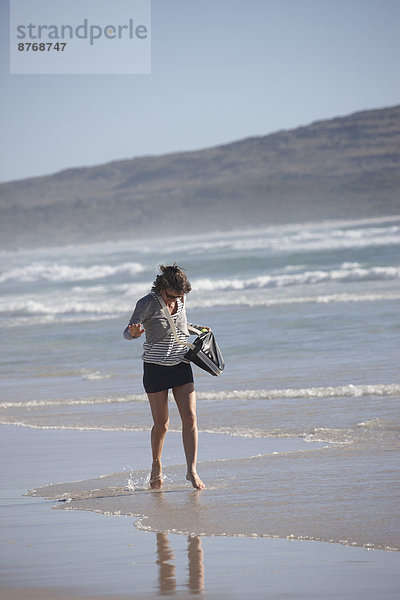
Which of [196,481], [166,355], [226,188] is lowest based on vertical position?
[196,481]

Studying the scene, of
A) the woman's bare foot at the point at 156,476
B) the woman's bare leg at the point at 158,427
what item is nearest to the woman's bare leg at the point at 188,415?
the woman's bare leg at the point at 158,427

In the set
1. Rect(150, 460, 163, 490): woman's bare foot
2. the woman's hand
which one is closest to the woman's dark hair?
the woman's hand

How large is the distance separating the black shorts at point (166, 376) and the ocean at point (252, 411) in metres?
0.67

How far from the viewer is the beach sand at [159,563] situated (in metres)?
4.24

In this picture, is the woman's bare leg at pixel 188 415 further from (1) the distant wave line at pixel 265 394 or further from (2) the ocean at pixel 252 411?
(1) the distant wave line at pixel 265 394

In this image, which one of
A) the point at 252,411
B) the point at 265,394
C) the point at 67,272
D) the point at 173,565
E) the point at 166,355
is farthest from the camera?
the point at 67,272

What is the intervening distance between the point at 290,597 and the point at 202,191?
278ft

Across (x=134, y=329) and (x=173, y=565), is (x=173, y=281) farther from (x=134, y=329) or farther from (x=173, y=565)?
(x=173, y=565)

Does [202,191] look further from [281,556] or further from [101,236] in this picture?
[281,556]

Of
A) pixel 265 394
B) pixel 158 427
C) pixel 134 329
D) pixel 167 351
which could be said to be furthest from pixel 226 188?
pixel 134 329

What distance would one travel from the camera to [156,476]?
6406mm

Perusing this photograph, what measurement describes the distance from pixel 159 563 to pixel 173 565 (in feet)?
0.27

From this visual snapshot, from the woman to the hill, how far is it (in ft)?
213

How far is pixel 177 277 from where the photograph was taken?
20.3 ft
